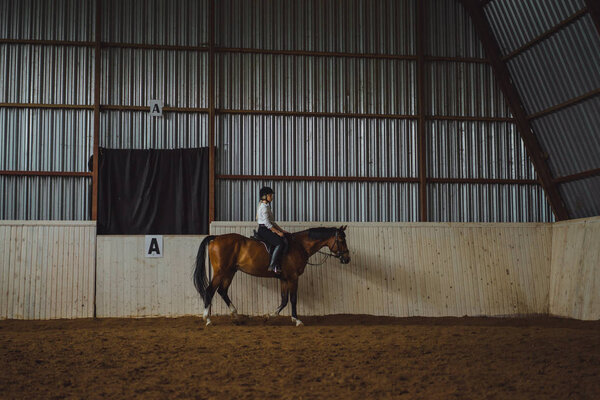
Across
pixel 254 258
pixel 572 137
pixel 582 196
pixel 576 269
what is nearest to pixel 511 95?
pixel 572 137

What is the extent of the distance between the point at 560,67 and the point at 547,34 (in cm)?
69

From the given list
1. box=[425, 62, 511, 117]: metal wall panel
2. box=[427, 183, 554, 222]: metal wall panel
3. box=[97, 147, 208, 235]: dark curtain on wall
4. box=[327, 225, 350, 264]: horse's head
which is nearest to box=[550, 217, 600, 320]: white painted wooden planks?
box=[427, 183, 554, 222]: metal wall panel

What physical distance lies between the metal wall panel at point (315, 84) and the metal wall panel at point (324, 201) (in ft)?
5.30

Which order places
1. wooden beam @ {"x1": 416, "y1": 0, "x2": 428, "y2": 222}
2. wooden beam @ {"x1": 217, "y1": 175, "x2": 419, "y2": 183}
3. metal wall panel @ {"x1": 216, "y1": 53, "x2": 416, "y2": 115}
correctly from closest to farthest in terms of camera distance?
wooden beam @ {"x1": 217, "y1": 175, "x2": 419, "y2": 183}
metal wall panel @ {"x1": 216, "y1": 53, "x2": 416, "y2": 115}
wooden beam @ {"x1": 416, "y1": 0, "x2": 428, "y2": 222}

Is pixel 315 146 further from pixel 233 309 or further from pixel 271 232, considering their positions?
pixel 233 309

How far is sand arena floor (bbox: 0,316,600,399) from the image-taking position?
5801 millimetres

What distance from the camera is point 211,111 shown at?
1285 centimetres

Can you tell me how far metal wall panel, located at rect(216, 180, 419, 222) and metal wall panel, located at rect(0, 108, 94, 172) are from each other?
280cm

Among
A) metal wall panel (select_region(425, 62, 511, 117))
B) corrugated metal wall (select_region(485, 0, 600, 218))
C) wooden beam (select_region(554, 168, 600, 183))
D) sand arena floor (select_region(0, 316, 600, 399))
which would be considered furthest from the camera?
metal wall panel (select_region(425, 62, 511, 117))

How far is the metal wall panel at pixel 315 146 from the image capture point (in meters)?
13.0

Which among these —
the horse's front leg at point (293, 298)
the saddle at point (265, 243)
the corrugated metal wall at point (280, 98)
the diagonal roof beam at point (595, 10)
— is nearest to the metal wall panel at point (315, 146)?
the corrugated metal wall at point (280, 98)

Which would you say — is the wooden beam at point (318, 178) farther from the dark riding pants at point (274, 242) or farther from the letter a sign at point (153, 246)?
the dark riding pants at point (274, 242)

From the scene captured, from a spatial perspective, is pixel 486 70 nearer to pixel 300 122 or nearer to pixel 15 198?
pixel 300 122

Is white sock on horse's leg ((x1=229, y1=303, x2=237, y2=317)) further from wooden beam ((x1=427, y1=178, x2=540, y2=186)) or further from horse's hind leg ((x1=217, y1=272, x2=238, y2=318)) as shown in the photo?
wooden beam ((x1=427, y1=178, x2=540, y2=186))
